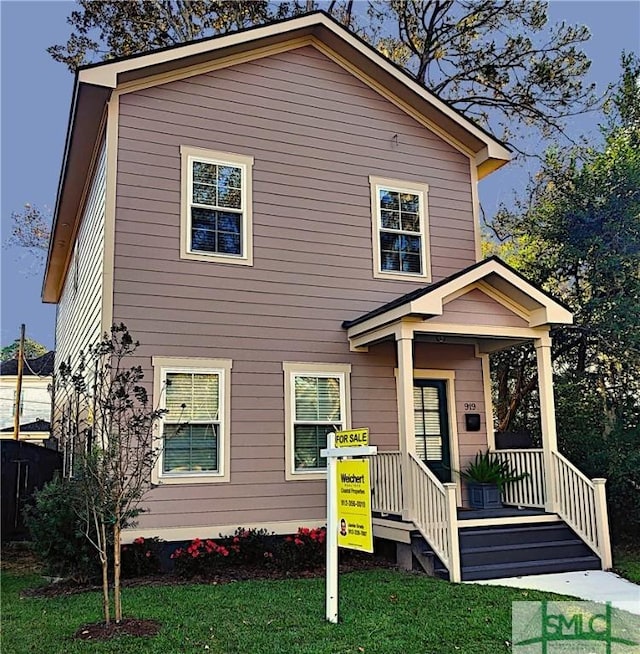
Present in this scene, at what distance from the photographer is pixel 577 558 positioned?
27.3ft

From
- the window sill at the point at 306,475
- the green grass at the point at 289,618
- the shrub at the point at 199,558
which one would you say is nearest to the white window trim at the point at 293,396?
the window sill at the point at 306,475

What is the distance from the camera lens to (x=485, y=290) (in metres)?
9.21

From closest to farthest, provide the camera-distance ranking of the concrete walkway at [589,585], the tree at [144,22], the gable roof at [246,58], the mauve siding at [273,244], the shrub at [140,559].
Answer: the concrete walkway at [589,585], the shrub at [140,559], the mauve siding at [273,244], the gable roof at [246,58], the tree at [144,22]

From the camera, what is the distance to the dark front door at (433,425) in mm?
10336

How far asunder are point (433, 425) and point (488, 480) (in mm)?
1204

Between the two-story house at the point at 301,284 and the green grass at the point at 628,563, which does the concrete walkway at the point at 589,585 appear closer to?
the green grass at the point at 628,563

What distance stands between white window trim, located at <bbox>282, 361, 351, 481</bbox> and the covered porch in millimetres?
479

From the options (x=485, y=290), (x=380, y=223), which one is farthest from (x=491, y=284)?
(x=380, y=223)

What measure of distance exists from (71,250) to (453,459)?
923cm

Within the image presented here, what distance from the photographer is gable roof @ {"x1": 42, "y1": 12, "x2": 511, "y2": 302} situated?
915cm

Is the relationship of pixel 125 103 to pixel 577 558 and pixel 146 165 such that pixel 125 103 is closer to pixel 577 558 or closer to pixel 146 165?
pixel 146 165

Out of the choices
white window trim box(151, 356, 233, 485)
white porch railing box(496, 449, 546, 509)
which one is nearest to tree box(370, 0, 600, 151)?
white porch railing box(496, 449, 546, 509)

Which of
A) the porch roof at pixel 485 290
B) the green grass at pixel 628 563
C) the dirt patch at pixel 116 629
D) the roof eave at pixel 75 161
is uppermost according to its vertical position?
the roof eave at pixel 75 161

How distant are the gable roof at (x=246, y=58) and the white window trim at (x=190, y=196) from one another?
3.99ft
